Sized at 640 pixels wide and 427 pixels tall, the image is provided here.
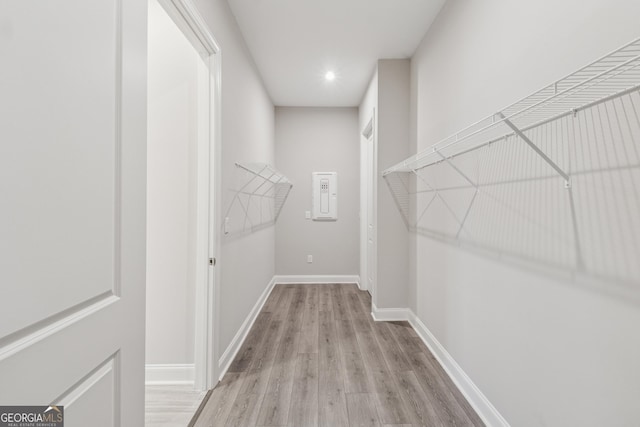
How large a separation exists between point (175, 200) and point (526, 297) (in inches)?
80.3

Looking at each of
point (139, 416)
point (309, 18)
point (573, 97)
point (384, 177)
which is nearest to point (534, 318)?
point (573, 97)

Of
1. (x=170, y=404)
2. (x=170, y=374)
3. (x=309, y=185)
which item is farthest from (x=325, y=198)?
(x=170, y=404)

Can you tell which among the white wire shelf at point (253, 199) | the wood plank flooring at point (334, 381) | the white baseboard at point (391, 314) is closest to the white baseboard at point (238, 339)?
the wood plank flooring at point (334, 381)

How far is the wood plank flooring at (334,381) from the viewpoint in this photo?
5.50 feet

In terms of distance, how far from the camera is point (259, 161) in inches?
135

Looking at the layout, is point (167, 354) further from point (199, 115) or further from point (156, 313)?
point (199, 115)

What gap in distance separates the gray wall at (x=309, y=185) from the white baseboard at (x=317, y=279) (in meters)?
0.06

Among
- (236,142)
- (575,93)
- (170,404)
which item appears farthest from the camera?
(236,142)

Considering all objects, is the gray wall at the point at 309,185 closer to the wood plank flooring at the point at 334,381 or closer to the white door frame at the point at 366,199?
the white door frame at the point at 366,199

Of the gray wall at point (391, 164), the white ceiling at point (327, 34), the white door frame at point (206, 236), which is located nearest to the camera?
the white door frame at point (206, 236)

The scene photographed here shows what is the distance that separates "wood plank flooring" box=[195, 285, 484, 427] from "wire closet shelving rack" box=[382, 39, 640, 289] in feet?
3.24

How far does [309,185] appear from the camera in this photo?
4.65 metres

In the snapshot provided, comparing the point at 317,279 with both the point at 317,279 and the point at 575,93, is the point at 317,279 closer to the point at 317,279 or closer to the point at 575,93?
the point at 317,279

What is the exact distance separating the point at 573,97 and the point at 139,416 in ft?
6.12
